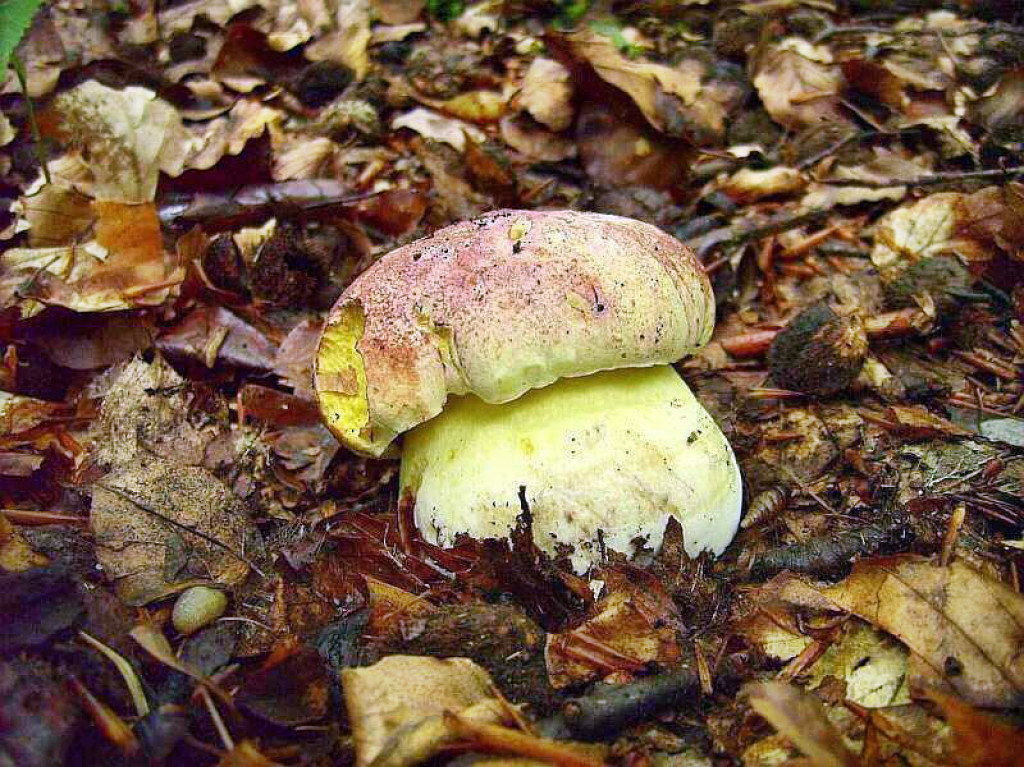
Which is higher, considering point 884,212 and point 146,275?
point 146,275

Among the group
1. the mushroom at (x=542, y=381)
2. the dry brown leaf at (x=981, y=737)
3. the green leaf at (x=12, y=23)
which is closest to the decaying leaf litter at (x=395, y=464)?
the dry brown leaf at (x=981, y=737)

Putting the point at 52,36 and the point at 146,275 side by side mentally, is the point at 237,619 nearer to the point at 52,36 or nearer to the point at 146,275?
the point at 146,275

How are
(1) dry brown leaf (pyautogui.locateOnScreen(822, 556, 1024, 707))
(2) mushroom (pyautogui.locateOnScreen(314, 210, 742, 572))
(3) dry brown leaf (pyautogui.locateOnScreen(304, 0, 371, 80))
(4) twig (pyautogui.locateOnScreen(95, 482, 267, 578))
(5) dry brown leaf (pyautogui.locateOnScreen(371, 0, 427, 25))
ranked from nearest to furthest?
(1) dry brown leaf (pyautogui.locateOnScreen(822, 556, 1024, 707)) → (2) mushroom (pyautogui.locateOnScreen(314, 210, 742, 572)) → (4) twig (pyautogui.locateOnScreen(95, 482, 267, 578)) → (3) dry brown leaf (pyautogui.locateOnScreen(304, 0, 371, 80)) → (5) dry brown leaf (pyautogui.locateOnScreen(371, 0, 427, 25))

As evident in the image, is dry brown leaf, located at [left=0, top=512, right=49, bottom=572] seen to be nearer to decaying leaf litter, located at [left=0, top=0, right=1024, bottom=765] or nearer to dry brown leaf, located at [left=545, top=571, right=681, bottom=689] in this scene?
decaying leaf litter, located at [left=0, top=0, right=1024, bottom=765]

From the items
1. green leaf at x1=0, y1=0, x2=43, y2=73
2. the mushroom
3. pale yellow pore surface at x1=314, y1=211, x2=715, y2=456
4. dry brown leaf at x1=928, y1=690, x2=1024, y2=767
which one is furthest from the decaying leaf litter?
green leaf at x1=0, y1=0, x2=43, y2=73

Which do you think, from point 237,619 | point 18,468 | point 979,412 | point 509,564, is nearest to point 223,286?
point 18,468

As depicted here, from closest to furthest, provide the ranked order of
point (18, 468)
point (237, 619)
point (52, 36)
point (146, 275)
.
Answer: point (237, 619), point (18, 468), point (146, 275), point (52, 36)

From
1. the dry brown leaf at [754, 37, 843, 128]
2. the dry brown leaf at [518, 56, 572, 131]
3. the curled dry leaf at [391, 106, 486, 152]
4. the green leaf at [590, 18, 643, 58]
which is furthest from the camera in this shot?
the green leaf at [590, 18, 643, 58]
